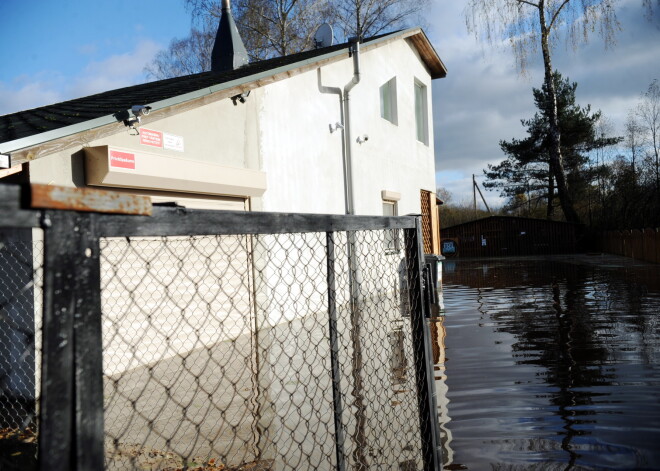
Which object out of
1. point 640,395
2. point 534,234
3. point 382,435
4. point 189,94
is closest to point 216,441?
point 382,435

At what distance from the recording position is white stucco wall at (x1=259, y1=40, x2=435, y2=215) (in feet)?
31.8

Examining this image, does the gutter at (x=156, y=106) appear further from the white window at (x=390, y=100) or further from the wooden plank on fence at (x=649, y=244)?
the wooden plank on fence at (x=649, y=244)

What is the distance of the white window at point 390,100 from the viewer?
14753 millimetres

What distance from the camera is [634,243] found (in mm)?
24016

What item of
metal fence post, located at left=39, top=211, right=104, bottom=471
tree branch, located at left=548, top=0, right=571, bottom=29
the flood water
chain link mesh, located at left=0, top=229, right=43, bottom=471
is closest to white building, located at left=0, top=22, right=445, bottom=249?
chain link mesh, located at left=0, top=229, right=43, bottom=471

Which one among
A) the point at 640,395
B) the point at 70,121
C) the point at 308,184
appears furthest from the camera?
the point at 308,184

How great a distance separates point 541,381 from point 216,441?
2938 mm

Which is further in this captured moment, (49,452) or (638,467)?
(638,467)

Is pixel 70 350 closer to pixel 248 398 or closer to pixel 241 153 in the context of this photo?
pixel 248 398

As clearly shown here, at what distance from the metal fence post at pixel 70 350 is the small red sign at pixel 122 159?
5091 mm

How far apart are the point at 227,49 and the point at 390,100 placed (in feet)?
13.0

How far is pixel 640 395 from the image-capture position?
4.86 meters

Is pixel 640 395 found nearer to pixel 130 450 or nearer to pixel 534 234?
pixel 130 450

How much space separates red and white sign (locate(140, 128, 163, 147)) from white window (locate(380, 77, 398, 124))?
329 inches
